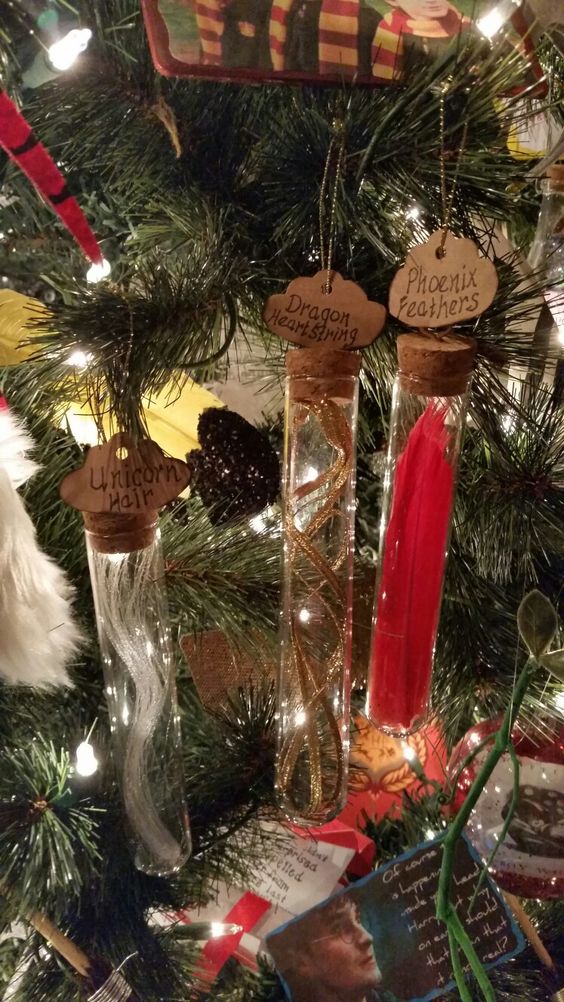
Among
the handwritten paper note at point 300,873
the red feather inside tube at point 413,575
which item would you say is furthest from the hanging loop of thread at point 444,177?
the handwritten paper note at point 300,873

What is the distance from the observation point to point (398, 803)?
0.97m

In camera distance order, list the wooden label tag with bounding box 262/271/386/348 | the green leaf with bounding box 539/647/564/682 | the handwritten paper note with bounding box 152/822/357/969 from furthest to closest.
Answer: the handwritten paper note with bounding box 152/822/357/969, the wooden label tag with bounding box 262/271/386/348, the green leaf with bounding box 539/647/564/682

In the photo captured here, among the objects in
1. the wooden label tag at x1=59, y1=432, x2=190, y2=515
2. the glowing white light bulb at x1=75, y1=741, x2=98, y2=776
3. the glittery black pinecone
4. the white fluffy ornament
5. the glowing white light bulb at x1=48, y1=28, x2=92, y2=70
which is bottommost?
the glowing white light bulb at x1=75, y1=741, x2=98, y2=776

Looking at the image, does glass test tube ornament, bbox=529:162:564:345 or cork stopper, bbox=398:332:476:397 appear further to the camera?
glass test tube ornament, bbox=529:162:564:345

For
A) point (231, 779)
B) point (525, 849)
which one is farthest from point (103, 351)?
point (525, 849)

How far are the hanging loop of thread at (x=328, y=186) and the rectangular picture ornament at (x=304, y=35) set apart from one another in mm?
41

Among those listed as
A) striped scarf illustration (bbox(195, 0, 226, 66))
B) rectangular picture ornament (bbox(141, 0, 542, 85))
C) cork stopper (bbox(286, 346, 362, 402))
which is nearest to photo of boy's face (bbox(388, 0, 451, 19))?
rectangular picture ornament (bbox(141, 0, 542, 85))

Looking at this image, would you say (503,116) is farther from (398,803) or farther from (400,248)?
(398,803)

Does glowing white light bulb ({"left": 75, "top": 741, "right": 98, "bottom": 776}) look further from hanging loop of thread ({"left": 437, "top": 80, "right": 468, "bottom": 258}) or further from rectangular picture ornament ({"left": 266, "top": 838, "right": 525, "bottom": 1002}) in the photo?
hanging loop of thread ({"left": 437, "top": 80, "right": 468, "bottom": 258})

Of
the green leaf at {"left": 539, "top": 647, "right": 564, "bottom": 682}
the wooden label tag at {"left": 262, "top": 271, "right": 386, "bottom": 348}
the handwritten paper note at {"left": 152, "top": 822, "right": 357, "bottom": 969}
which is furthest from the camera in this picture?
the handwritten paper note at {"left": 152, "top": 822, "right": 357, "bottom": 969}

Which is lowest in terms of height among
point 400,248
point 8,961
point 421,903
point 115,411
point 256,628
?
point 8,961

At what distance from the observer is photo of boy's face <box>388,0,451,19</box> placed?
0.44 meters

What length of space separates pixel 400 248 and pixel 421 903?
1.89 ft

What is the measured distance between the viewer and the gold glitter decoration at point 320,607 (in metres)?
0.53
